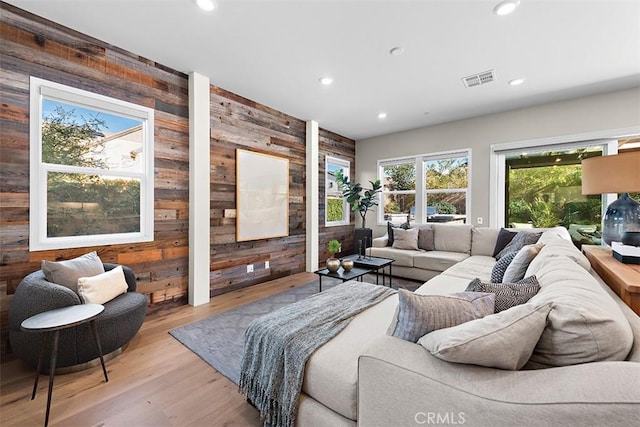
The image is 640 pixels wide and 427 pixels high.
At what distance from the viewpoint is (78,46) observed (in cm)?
243

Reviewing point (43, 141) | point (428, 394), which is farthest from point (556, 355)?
point (43, 141)

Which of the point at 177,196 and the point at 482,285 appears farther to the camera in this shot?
the point at 177,196

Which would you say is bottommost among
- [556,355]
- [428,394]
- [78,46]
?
[428,394]

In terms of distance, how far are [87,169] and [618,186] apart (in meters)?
4.29

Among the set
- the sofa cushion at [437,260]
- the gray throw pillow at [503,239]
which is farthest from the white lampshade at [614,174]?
the sofa cushion at [437,260]

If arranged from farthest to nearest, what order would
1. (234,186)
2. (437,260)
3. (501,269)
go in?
(437,260), (234,186), (501,269)

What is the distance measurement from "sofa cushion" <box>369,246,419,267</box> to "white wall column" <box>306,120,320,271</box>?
1045 mm

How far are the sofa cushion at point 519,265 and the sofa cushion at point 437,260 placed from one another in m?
1.75

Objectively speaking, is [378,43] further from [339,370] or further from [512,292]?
[339,370]

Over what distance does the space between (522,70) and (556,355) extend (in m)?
3.40

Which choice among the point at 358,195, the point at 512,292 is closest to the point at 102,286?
the point at 512,292

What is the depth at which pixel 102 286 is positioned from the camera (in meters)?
2.07

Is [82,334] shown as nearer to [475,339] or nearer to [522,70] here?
[475,339]

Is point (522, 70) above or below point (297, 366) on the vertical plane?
above
